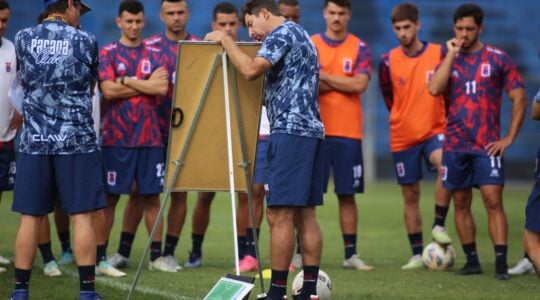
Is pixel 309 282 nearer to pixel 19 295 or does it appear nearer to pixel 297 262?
pixel 19 295

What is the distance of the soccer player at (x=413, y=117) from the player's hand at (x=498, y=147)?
0.95 meters

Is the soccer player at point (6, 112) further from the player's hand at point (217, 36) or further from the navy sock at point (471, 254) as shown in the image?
the navy sock at point (471, 254)

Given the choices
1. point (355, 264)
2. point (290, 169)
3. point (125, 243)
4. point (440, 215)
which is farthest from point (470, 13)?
point (125, 243)

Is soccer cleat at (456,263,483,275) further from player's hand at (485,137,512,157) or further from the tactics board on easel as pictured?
the tactics board on easel

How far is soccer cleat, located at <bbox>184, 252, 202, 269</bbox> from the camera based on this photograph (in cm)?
1026

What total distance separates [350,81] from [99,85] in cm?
226

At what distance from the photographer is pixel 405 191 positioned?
1084 centimetres

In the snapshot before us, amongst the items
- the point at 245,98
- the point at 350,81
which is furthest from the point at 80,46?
the point at 350,81

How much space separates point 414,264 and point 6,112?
3868 millimetres

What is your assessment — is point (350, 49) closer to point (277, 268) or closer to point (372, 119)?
point (277, 268)

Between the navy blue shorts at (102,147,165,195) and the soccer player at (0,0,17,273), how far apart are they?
2.76ft

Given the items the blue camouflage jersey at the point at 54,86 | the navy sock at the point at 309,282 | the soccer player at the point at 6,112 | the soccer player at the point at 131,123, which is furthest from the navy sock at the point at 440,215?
the blue camouflage jersey at the point at 54,86

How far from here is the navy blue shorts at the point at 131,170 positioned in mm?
9930

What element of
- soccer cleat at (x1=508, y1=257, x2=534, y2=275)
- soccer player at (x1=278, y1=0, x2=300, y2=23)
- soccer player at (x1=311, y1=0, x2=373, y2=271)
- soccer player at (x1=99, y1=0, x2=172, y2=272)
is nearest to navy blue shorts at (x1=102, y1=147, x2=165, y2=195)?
soccer player at (x1=99, y1=0, x2=172, y2=272)
